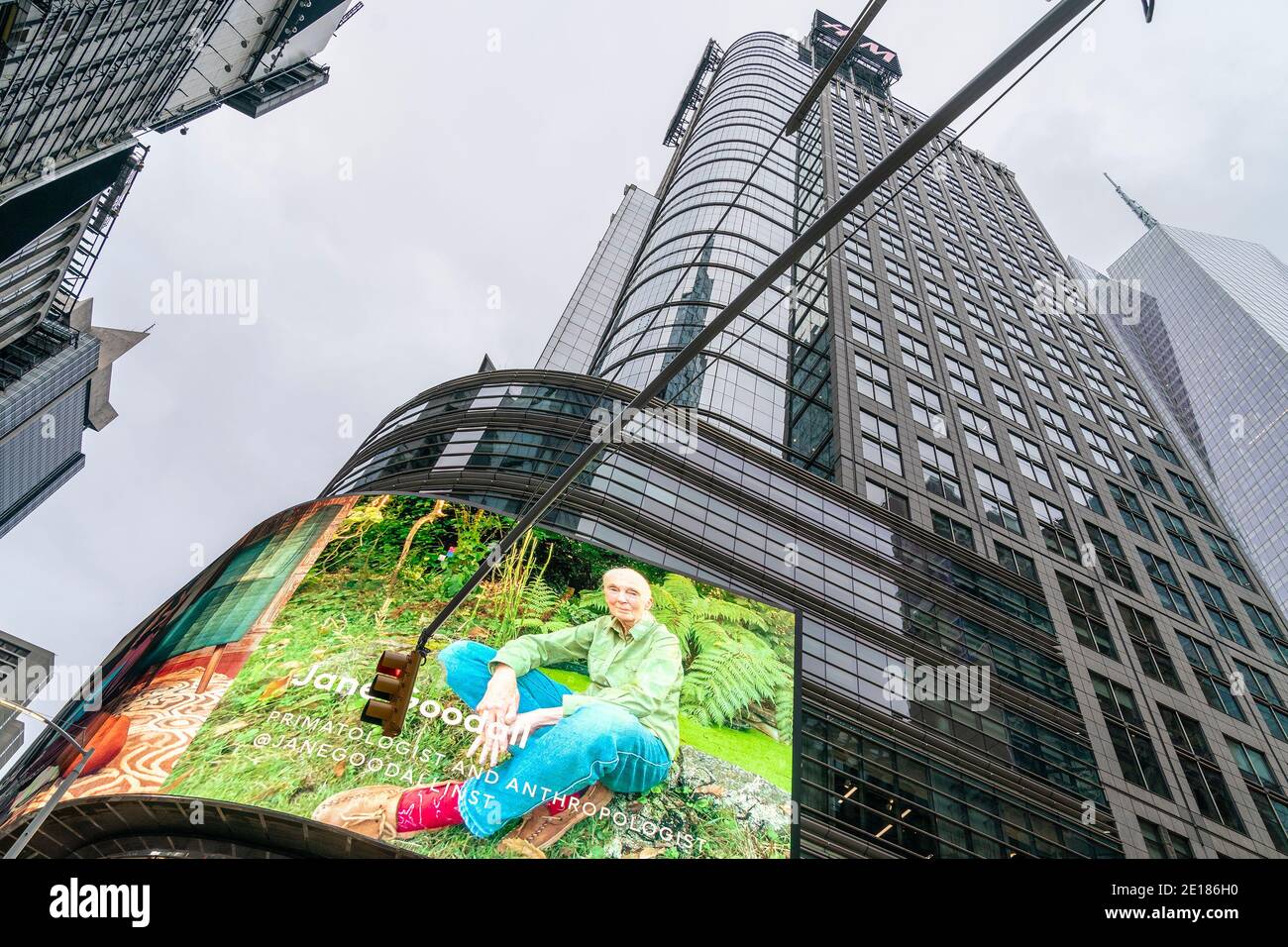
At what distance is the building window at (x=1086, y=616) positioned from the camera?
3750 centimetres

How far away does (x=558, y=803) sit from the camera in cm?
1895

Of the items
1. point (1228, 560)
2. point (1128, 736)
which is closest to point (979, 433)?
point (1228, 560)

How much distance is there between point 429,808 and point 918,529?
1025 inches

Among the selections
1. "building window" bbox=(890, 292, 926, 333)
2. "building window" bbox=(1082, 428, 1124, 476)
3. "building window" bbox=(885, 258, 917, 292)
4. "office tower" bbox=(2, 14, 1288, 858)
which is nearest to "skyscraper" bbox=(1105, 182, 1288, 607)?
"building window" bbox=(885, 258, 917, 292)

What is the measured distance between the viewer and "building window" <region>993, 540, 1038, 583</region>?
1535 inches

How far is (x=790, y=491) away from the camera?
115 ft

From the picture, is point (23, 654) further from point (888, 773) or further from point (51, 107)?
point (888, 773)

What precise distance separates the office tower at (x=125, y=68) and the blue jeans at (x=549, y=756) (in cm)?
3643

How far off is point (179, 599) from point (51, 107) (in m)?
42.6

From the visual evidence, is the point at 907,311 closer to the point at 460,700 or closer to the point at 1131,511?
the point at 1131,511

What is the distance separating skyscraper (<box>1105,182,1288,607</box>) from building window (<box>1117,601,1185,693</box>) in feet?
264

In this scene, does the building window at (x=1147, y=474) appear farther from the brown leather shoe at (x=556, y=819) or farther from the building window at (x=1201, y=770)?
the brown leather shoe at (x=556, y=819)

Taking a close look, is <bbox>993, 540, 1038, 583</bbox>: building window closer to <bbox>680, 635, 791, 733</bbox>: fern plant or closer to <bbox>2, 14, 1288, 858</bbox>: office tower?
<bbox>2, 14, 1288, 858</bbox>: office tower
